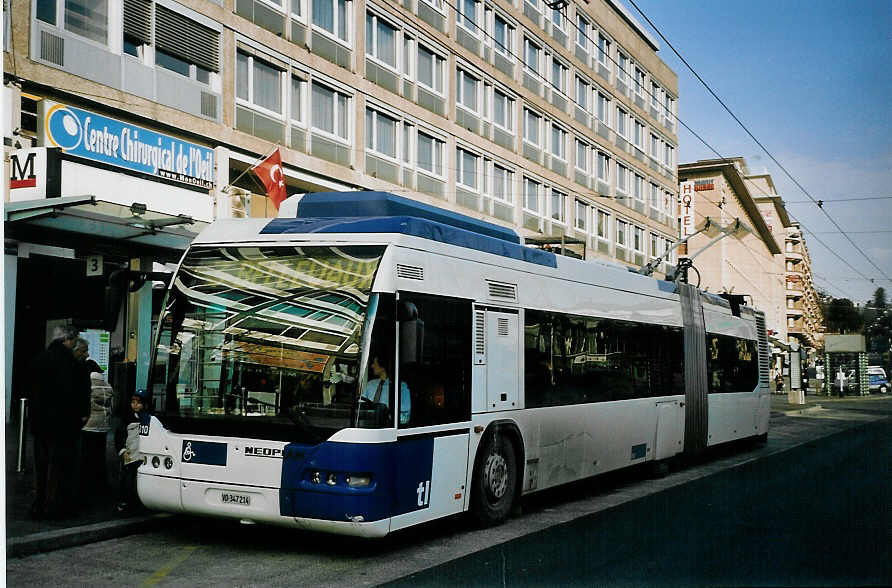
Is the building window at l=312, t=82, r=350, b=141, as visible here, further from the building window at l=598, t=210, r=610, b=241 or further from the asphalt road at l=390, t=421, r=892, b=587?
the building window at l=598, t=210, r=610, b=241

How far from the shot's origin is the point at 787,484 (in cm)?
1288

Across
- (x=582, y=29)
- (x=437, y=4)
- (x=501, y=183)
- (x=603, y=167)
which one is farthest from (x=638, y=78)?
(x=437, y=4)

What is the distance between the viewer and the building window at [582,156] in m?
41.1

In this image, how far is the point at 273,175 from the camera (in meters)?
21.6

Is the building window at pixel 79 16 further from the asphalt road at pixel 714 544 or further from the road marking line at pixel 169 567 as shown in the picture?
the asphalt road at pixel 714 544

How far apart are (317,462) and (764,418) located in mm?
15164

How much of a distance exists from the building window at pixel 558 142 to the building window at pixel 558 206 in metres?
1.51

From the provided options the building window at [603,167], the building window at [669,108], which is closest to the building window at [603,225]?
the building window at [603,167]

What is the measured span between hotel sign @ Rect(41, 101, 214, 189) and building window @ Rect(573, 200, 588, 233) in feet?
73.9

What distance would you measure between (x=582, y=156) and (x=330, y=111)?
63.0ft

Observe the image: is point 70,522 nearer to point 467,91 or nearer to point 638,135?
point 467,91

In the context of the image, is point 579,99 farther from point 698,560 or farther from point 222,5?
point 698,560

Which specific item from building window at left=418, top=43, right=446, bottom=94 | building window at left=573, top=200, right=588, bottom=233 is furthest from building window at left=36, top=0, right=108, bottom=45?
building window at left=573, top=200, right=588, bottom=233

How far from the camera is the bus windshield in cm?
768
